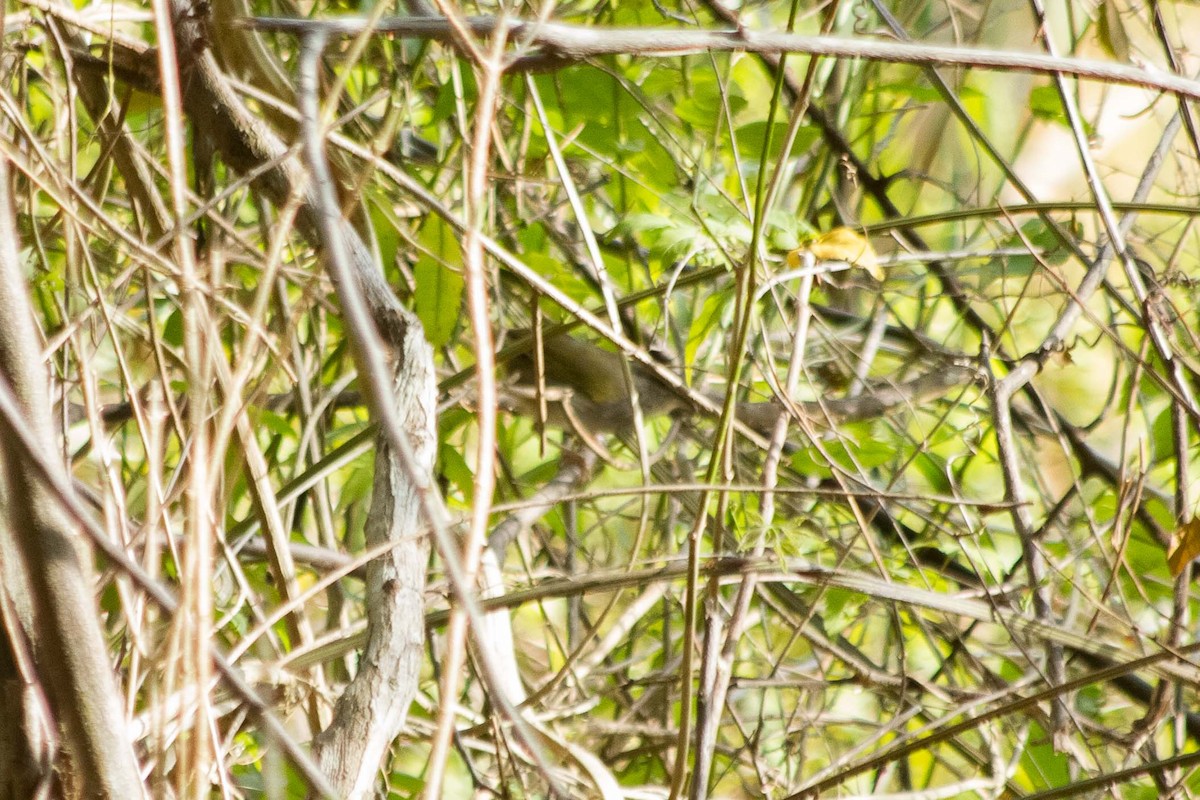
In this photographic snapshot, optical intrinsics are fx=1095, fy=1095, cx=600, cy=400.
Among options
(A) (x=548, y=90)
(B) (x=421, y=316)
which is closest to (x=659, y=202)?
(A) (x=548, y=90)

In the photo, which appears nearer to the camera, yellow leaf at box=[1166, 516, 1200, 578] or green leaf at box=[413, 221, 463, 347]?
yellow leaf at box=[1166, 516, 1200, 578]

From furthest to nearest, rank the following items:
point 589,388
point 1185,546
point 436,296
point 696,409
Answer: point 589,388 < point 696,409 < point 436,296 < point 1185,546

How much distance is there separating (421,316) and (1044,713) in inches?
30.9

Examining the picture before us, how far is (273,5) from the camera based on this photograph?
1212mm

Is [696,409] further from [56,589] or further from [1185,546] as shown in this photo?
[56,589]

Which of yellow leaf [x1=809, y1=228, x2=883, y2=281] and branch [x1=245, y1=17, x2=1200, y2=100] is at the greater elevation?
yellow leaf [x1=809, y1=228, x2=883, y2=281]

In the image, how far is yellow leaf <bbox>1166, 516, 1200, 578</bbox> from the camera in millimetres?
1014

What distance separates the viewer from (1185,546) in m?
1.02

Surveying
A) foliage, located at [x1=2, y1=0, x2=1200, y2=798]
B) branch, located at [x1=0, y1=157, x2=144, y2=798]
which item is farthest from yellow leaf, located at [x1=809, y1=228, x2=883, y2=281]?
branch, located at [x1=0, y1=157, x2=144, y2=798]

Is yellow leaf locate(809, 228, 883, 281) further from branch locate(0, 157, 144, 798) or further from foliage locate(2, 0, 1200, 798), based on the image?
Answer: branch locate(0, 157, 144, 798)

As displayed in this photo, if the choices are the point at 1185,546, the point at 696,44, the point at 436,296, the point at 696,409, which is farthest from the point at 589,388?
the point at 696,44

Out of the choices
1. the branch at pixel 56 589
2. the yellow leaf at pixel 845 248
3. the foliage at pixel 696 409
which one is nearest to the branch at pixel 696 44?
the foliage at pixel 696 409

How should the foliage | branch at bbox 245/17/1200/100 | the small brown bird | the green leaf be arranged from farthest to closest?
the small brown bird → the green leaf → the foliage → branch at bbox 245/17/1200/100

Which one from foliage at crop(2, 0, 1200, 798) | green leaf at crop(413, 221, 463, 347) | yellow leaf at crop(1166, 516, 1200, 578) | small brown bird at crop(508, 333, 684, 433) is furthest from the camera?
small brown bird at crop(508, 333, 684, 433)
